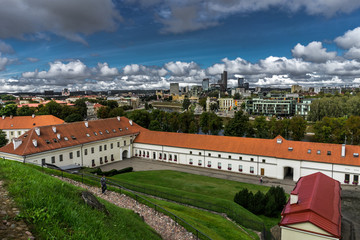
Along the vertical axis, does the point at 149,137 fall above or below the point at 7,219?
below

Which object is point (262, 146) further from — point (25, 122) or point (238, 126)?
point (25, 122)

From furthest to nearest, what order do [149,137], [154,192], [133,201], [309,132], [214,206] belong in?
[309,132], [149,137], [154,192], [214,206], [133,201]

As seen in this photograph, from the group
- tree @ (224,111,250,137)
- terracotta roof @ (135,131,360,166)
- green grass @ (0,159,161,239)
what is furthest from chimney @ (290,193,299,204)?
tree @ (224,111,250,137)

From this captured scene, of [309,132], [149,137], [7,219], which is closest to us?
[7,219]

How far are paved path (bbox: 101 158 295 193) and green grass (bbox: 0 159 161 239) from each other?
29545 millimetres

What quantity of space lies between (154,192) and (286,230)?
13309 mm

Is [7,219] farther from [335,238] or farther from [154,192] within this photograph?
[335,238]

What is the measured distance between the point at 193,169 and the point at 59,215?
37662mm

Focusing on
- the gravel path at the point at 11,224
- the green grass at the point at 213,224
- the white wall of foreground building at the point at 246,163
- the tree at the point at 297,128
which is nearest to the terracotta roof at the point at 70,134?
the white wall of foreground building at the point at 246,163

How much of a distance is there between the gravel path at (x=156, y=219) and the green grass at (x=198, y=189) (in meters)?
6.33

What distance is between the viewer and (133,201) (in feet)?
66.1

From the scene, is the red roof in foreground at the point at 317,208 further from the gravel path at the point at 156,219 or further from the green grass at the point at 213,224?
the gravel path at the point at 156,219

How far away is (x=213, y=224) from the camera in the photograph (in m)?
20.2

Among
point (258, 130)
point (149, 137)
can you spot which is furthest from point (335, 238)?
point (258, 130)
